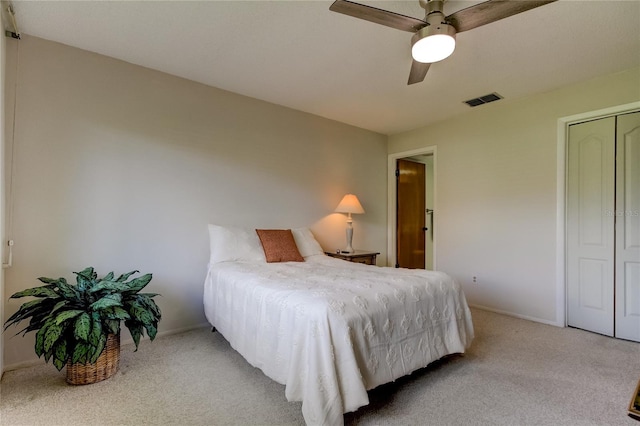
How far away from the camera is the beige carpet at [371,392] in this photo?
5.65ft

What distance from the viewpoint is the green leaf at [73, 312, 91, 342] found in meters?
1.84

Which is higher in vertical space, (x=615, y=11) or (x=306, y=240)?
(x=615, y=11)

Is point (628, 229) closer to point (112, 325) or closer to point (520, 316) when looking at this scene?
point (520, 316)

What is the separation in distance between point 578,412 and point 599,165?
2.37 meters

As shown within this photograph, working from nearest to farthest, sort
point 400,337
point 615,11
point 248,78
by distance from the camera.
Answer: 1. point 400,337
2. point 615,11
3. point 248,78

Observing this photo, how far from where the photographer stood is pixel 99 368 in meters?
2.06

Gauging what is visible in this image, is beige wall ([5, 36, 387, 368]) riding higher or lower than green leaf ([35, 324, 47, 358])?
higher

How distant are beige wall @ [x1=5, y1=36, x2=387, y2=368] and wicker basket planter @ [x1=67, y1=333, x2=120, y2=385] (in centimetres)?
62

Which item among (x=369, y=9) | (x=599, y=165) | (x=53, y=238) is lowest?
(x=53, y=238)

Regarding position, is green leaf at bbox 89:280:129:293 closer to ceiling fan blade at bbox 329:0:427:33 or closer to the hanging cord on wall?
A: the hanging cord on wall

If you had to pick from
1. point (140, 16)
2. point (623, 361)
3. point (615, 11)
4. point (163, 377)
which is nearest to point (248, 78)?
point (140, 16)

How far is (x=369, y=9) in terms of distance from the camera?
1.68m

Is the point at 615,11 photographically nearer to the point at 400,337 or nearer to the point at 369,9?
the point at 369,9

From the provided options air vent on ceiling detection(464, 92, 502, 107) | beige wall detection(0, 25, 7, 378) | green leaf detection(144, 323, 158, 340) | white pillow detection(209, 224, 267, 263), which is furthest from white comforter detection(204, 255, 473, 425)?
air vent on ceiling detection(464, 92, 502, 107)
